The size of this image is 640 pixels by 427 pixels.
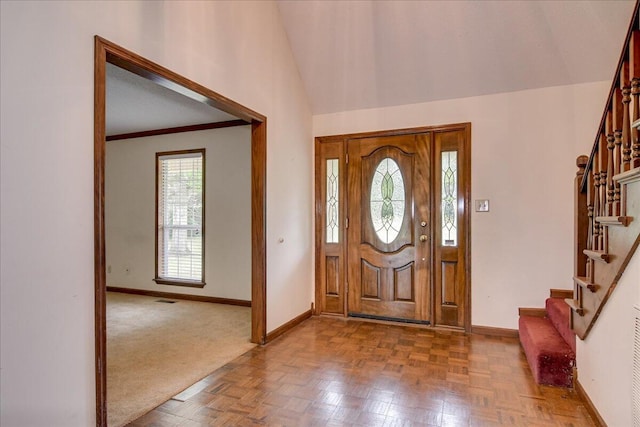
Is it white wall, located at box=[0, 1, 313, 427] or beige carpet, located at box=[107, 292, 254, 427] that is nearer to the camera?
white wall, located at box=[0, 1, 313, 427]

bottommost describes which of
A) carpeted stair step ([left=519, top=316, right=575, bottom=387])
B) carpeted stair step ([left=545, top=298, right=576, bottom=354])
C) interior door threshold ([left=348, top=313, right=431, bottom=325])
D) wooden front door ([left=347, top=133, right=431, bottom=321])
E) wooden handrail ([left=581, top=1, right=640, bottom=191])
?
interior door threshold ([left=348, top=313, right=431, bottom=325])

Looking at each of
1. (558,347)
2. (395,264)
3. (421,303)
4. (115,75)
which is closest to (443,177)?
(395,264)

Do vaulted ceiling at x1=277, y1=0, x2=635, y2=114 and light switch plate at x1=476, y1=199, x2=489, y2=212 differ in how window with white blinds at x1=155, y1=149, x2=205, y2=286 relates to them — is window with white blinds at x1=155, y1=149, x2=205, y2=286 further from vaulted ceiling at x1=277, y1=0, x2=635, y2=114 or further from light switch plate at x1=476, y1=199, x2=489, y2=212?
light switch plate at x1=476, y1=199, x2=489, y2=212

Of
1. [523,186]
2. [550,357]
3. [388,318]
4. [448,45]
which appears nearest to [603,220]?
[550,357]

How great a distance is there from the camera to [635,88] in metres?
1.71

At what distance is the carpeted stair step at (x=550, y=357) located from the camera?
2529mm

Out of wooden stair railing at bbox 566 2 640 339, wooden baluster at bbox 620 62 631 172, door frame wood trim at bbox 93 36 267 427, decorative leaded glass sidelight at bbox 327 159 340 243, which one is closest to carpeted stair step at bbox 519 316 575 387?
wooden stair railing at bbox 566 2 640 339

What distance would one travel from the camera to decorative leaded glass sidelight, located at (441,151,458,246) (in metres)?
3.82

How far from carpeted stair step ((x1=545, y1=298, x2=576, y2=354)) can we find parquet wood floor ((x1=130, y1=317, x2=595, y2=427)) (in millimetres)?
371

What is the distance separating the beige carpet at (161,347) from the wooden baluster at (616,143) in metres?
2.79

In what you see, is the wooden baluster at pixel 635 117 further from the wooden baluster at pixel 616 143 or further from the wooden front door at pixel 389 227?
the wooden front door at pixel 389 227

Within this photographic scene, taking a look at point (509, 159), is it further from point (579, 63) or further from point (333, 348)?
point (333, 348)

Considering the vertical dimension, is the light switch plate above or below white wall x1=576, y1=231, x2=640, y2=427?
above

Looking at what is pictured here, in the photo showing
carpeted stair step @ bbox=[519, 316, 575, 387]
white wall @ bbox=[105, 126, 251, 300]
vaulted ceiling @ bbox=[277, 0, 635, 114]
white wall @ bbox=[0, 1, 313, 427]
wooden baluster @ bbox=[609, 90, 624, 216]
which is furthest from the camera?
white wall @ bbox=[105, 126, 251, 300]
